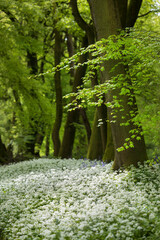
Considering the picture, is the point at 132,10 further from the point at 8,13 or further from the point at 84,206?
the point at 8,13

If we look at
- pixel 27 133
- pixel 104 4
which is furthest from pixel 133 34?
pixel 27 133

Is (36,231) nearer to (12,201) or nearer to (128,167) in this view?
(12,201)

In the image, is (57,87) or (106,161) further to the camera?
(57,87)

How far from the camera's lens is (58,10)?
15.4m

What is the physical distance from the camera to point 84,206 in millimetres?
6035

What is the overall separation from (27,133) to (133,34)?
13.5 m

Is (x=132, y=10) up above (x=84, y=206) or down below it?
above

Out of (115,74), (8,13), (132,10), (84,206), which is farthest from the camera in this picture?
(8,13)

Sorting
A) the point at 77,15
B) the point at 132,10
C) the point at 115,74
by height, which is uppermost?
the point at 77,15

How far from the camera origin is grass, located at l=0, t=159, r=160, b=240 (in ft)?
15.3

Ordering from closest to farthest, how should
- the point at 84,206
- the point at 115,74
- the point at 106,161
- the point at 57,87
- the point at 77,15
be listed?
1. the point at 84,206
2. the point at 115,74
3. the point at 106,161
4. the point at 77,15
5. the point at 57,87

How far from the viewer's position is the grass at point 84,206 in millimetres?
4656

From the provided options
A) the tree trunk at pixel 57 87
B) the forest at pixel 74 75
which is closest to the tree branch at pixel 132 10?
the forest at pixel 74 75

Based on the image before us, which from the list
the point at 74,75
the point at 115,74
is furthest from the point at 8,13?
the point at 115,74
